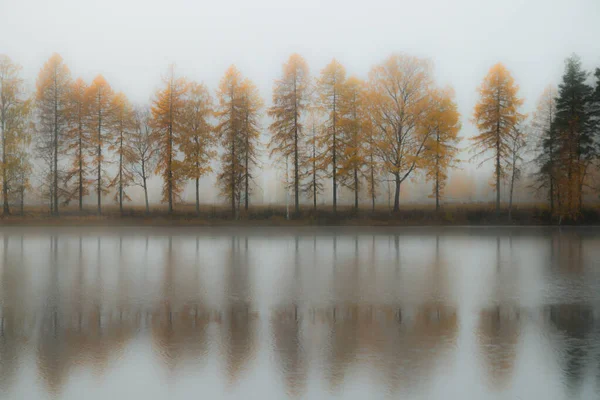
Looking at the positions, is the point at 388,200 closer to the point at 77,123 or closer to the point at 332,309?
the point at 77,123

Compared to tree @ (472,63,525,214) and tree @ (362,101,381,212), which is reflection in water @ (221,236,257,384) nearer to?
tree @ (362,101,381,212)

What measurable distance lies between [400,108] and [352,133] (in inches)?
170

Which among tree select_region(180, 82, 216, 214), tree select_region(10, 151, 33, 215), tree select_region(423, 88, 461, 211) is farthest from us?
tree select_region(180, 82, 216, 214)

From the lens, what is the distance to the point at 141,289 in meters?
11.6

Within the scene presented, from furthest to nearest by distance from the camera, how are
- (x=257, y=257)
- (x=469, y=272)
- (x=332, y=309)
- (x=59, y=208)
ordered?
1. (x=59, y=208)
2. (x=257, y=257)
3. (x=469, y=272)
4. (x=332, y=309)

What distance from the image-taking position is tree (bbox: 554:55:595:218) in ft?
141

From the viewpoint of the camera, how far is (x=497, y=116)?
145 ft

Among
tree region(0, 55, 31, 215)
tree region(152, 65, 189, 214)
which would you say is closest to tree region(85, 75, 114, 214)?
tree region(152, 65, 189, 214)

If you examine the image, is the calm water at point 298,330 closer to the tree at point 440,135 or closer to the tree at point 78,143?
the tree at point 440,135

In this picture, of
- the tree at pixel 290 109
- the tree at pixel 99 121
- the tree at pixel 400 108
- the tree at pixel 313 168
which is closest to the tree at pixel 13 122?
the tree at pixel 99 121

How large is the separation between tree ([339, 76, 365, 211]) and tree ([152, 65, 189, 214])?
13.5 meters

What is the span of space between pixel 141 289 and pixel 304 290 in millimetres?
3605

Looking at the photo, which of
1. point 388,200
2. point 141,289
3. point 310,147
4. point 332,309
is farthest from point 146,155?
point 332,309

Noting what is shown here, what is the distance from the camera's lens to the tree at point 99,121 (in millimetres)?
45406
